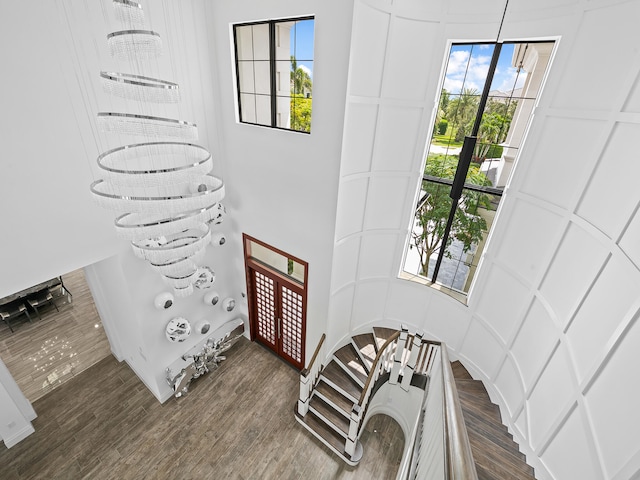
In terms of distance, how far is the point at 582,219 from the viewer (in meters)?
3.28

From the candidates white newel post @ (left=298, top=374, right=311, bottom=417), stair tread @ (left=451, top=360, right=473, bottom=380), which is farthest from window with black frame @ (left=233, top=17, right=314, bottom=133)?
stair tread @ (left=451, top=360, right=473, bottom=380)

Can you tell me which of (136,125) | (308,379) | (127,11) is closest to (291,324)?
(308,379)

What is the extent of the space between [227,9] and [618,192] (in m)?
5.40

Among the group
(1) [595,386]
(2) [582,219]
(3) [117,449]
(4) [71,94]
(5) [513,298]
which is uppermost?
(4) [71,94]

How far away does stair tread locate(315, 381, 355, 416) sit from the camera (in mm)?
5508

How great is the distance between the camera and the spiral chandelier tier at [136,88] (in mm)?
2152

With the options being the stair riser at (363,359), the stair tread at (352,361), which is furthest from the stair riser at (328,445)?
the stair riser at (363,359)

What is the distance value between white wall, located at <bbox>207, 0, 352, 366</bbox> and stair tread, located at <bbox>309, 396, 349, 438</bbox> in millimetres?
866

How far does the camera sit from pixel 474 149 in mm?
4121

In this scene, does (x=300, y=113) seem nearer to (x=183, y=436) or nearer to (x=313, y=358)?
(x=313, y=358)

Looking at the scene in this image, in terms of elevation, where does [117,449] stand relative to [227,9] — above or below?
below

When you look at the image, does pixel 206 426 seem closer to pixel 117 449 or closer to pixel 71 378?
pixel 117 449

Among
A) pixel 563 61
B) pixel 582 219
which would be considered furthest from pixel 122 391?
pixel 563 61

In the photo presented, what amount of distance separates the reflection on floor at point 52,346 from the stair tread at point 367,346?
5435mm
